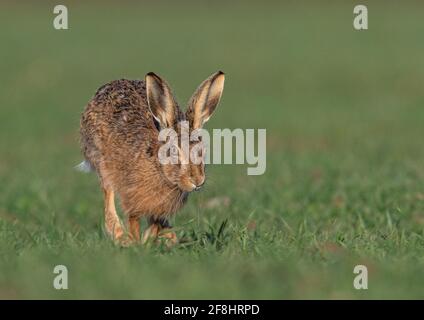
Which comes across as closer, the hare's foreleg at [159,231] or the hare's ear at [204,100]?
the hare's foreleg at [159,231]

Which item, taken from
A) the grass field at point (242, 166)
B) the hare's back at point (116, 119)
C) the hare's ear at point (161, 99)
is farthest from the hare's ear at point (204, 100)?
the grass field at point (242, 166)

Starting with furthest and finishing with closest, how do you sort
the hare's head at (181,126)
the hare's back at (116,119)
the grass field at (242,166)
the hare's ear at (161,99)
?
the hare's back at (116,119)
the hare's ear at (161,99)
the hare's head at (181,126)
the grass field at (242,166)

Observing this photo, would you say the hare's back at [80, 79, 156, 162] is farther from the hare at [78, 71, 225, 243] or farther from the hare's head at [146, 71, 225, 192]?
the hare's head at [146, 71, 225, 192]

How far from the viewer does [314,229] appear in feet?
30.6

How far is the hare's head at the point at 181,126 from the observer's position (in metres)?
7.88

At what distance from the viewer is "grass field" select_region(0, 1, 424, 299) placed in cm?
650

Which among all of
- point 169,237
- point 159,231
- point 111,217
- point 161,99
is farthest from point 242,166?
point 169,237

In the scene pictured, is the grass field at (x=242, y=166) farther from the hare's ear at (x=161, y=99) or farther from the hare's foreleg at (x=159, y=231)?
the hare's ear at (x=161, y=99)

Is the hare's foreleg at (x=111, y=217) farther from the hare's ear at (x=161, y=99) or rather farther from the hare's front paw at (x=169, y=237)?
the hare's ear at (x=161, y=99)

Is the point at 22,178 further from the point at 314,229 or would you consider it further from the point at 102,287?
the point at 102,287

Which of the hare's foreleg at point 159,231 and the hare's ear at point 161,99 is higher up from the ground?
the hare's ear at point 161,99

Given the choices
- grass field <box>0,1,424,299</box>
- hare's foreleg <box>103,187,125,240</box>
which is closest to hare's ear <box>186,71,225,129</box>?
grass field <box>0,1,424,299</box>

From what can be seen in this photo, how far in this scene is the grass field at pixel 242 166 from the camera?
6.50 m

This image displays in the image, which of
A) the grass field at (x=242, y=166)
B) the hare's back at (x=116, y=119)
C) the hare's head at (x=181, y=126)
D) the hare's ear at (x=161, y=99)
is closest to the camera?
the grass field at (x=242, y=166)
